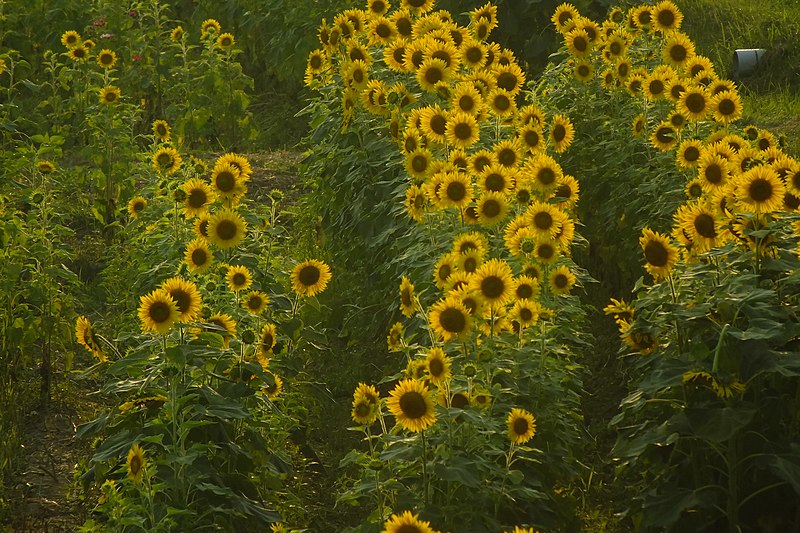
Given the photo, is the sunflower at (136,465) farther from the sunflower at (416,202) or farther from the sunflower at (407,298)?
the sunflower at (416,202)

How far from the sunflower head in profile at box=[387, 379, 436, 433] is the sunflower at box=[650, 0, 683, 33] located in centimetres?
349

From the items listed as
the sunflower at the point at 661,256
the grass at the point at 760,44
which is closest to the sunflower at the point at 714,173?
the sunflower at the point at 661,256

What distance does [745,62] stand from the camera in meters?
10.1

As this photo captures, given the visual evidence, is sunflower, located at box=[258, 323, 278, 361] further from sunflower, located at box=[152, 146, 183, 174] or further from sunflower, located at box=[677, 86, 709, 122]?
sunflower, located at box=[677, 86, 709, 122]

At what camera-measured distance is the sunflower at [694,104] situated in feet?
17.0

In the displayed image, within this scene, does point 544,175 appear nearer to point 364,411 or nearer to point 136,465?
point 364,411

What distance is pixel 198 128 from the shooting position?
870 cm

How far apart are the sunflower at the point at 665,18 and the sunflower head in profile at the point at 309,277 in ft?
8.91

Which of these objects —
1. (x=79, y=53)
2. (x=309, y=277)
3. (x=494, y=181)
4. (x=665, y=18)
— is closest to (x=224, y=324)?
(x=309, y=277)

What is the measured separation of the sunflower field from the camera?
340 cm

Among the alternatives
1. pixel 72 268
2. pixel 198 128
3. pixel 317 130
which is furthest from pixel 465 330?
pixel 198 128

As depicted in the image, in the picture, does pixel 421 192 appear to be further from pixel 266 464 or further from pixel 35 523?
pixel 35 523

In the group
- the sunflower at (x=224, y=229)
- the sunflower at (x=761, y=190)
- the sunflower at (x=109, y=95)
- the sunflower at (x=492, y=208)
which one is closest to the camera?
the sunflower at (x=761, y=190)

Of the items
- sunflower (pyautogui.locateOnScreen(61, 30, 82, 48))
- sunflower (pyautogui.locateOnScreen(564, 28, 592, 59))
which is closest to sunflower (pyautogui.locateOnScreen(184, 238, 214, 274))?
sunflower (pyautogui.locateOnScreen(564, 28, 592, 59))
